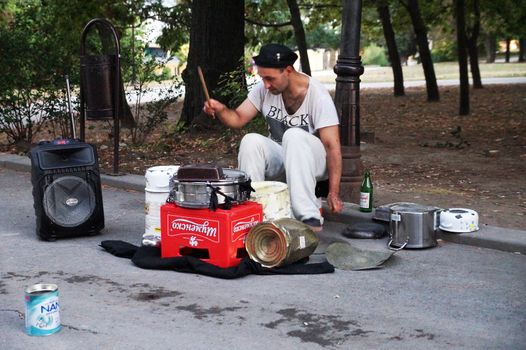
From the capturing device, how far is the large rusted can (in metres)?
5.21

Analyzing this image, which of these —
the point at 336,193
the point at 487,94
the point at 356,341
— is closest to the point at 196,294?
the point at 356,341

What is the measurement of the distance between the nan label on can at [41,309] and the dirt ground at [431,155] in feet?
11.8

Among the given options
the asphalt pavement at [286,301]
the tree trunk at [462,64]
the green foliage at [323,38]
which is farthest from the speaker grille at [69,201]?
the green foliage at [323,38]

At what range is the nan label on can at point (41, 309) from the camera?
4043mm

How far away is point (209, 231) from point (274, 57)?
1.44 metres

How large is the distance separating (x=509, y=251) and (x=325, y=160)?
1.45m

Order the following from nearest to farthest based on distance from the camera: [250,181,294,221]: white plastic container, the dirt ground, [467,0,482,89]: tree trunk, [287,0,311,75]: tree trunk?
[250,181,294,221]: white plastic container → the dirt ground → [287,0,311,75]: tree trunk → [467,0,482,89]: tree trunk

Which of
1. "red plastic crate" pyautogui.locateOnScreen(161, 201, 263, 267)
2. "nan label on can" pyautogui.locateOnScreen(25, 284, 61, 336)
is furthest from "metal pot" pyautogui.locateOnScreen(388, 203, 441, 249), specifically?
"nan label on can" pyautogui.locateOnScreen(25, 284, 61, 336)

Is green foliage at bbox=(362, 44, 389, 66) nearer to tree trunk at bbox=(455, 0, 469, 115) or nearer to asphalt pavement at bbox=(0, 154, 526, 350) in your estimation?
tree trunk at bbox=(455, 0, 469, 115)

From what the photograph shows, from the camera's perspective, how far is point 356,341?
13.3 feet

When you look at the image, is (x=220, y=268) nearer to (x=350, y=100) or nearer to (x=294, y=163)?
(x=294, y=163)

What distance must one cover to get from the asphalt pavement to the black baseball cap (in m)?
1.33

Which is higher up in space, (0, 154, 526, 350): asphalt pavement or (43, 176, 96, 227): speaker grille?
(43, 176, 96, 227): speaker grille

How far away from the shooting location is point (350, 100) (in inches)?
279
